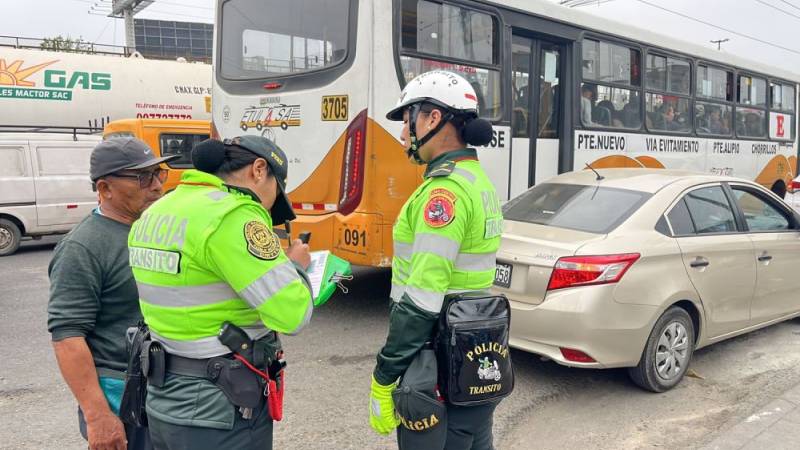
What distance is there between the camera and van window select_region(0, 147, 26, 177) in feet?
33.0

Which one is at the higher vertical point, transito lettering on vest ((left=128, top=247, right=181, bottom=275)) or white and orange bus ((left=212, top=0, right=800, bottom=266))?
white and orange bus ((left=212, top=0, right=800, bottom=266))

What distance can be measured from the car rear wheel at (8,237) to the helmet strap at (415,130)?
9.93 meters

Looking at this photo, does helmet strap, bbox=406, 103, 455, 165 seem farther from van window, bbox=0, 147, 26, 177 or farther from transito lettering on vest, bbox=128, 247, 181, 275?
van window, bbox=0, 147, 26, 177

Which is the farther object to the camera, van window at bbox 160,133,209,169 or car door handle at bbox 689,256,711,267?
van window at bbox 160,133,209,169

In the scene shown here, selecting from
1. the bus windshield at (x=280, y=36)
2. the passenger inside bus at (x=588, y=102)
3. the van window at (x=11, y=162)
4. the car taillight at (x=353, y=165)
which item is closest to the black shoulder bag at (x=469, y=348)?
the car taillight at (x=353, y=165)

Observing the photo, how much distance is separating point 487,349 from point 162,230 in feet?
3.77

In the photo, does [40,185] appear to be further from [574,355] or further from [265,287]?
[265,287]

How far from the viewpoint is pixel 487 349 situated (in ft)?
7.34

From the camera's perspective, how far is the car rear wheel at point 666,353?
14.1 ft

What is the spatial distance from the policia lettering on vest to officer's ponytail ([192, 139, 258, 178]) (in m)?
0.63

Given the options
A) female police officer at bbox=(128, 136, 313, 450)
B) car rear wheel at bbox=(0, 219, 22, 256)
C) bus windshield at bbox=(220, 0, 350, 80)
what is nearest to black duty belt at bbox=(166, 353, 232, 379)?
female police officer at bbox=(128, 136, 313, 450)

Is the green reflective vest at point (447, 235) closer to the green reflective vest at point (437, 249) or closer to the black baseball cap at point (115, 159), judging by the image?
the green reflective vest at point (437, 249)

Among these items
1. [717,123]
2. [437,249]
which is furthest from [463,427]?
[717,123]

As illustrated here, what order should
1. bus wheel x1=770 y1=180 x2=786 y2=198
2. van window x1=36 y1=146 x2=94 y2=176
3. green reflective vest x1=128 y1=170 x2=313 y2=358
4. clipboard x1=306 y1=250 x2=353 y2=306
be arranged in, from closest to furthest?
1. green reflective vest x1=128 y1=170 x2=313 y2=358
2. clipboard x1=306 y1=250 x2=353 y2=306
3. van window x1=36 y1=146 x2=94 y2=176
4. bus wheel x1=770 y1=180 x2=786 y2=198
